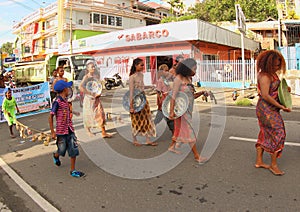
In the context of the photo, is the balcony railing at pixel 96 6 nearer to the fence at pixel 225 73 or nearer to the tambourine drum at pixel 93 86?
the fence at pixel 225 73

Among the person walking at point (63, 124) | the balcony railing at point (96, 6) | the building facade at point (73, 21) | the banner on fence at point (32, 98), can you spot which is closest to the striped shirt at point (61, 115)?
the person walking at point (63, 124)

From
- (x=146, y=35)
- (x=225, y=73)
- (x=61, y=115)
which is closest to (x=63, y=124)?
(x=61, y=115)

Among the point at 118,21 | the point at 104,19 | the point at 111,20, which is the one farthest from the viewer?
the point at 118,21

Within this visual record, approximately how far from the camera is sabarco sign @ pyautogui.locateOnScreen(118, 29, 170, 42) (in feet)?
58.8

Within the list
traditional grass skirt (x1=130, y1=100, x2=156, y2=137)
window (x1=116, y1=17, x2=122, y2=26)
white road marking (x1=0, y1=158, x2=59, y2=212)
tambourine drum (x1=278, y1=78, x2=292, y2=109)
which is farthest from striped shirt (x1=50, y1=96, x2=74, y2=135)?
window (x1=116, y1=17, x2=122, y2=26)

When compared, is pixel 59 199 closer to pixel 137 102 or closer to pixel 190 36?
pixel 137 102

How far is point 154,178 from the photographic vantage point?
3.78 meters

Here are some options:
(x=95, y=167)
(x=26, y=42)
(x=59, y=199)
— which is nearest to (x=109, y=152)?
(x=95, y=167)

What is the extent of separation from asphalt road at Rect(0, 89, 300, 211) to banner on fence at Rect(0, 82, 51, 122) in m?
3.86

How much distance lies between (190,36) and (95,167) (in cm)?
1390

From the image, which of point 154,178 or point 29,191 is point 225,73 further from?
point 29,191

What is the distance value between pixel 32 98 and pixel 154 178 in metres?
7.51

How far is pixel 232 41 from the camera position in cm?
2173

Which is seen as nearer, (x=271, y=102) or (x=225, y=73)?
(x=271, y=102)
